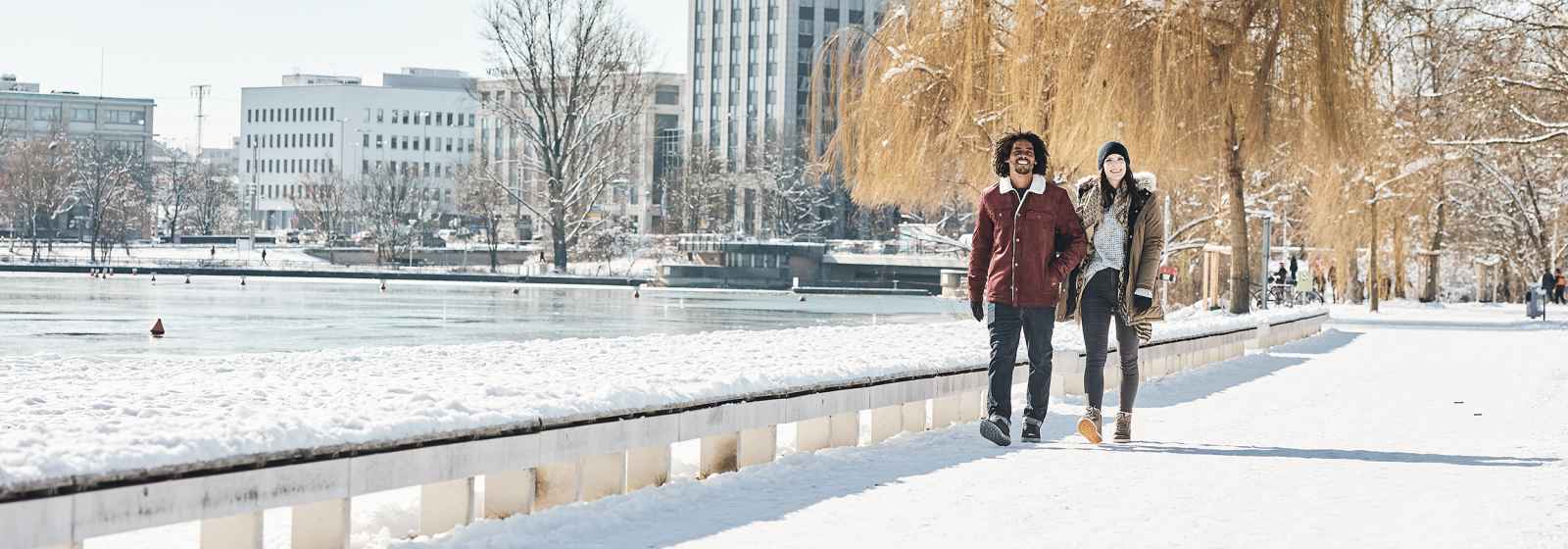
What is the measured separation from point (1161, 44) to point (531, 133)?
49.8 metres

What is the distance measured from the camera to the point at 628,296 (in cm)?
5925

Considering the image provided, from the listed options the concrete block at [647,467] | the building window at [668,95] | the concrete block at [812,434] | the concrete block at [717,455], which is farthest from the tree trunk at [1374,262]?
the building window at [668,95]

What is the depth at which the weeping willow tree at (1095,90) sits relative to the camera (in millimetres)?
24109

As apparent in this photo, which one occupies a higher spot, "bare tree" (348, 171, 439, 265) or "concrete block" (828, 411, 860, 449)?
"bare tree" (348, 171, 439, 265)

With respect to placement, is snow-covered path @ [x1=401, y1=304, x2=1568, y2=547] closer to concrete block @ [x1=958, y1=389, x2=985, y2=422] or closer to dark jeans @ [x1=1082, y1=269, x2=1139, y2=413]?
concrete block @ [x1=958, y1=389, x2=985, y2=422]

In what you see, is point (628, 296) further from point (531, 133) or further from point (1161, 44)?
point (1161, 44)

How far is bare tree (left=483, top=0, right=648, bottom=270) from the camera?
69500mm

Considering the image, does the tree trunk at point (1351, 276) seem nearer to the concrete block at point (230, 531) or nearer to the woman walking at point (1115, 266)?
the woman walking at point (1115, 266)

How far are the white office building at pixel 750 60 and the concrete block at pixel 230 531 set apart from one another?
145504mm

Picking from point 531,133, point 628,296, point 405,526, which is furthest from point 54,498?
point 531,133

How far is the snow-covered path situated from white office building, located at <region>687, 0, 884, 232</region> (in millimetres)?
139302

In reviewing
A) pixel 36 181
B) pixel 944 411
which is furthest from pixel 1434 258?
pixel 36 181

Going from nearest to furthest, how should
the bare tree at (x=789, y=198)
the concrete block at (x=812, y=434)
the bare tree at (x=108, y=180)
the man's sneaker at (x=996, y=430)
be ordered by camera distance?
the concrete block at (x=812, y=434), the man's sneaker at (x=996, y=430), the bare tree at (x=108, y=180), the bare tree at (x=789, y=198)

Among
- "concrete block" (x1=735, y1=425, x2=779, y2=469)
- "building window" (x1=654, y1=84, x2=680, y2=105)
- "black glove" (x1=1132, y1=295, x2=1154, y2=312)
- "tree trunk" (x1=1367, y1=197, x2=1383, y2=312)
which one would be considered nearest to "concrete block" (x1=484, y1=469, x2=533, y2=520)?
"concrete block" (x1=735, y1=425, x2=779, y2=469)
